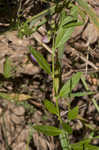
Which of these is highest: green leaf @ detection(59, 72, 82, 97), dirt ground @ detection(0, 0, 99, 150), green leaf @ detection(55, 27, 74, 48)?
green leaf @ detection(55, 27, 74, 48)

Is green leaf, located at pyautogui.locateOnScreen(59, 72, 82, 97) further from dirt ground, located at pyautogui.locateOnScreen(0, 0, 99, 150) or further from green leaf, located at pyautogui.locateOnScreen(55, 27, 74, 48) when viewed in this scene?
dirt ground, located at pyautogui.locateOnScreen(0, 0, 99, 150)

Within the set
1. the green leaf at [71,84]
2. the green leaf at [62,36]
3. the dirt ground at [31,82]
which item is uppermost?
the green leaf at [62,36]

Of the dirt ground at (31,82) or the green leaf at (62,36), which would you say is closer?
the green leaf at (62,36)

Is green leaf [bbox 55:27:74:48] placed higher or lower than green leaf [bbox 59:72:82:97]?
higher

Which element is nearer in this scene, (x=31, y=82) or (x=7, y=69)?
(x=7, y=69)

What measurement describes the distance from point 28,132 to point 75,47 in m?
0.59

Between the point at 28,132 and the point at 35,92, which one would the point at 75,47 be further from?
the point at 28,132

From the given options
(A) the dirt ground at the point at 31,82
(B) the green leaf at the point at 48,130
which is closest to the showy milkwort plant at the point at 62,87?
(B) the green leaf at the point at 48,130

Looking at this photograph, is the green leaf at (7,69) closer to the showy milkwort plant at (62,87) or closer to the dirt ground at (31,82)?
the dirt ground at (31,82)

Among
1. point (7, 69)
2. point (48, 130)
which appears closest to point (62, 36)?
point (48, 130)

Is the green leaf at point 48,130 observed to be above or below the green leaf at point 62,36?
below

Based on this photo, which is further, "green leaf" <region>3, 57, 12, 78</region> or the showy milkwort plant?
"green leaf" <region>3, 57, 12, 78</region>

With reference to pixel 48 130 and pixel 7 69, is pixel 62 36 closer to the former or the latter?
pixel 48 130

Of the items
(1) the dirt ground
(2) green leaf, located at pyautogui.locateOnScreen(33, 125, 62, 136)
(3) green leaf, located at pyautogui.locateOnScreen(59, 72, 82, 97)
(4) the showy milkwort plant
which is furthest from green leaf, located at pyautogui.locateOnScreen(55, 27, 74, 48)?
(1) the dirt ground
